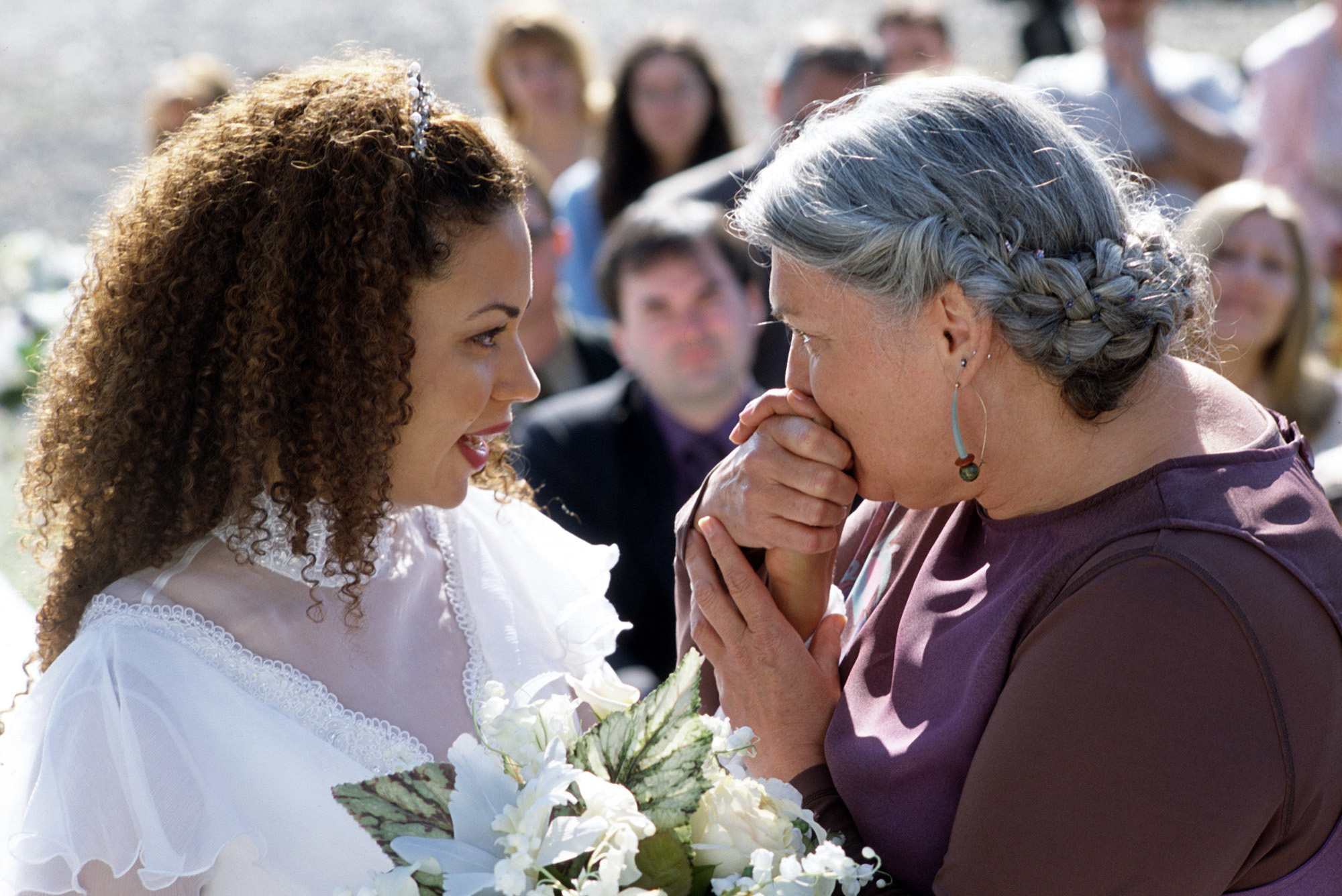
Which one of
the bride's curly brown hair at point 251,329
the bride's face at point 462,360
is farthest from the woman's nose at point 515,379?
the bride's curly brown hair at point 251,329

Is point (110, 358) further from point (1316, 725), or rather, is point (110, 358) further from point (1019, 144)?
point (1316, 725)

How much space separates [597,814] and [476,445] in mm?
853

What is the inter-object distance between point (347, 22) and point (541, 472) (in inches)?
410

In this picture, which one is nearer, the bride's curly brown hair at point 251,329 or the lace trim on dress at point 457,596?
Answer: the bride's curly brown hair at point 251,329

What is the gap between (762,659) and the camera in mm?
1910

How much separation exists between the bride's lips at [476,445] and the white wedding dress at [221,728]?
228 mm

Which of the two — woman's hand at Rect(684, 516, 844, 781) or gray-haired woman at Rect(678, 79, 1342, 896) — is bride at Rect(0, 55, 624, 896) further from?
gray-haired woman at Rect(678, 79, 1342, 896)

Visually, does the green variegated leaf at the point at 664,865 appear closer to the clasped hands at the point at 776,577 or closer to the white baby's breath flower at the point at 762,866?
the white baby's breath flower at the point at 762,866

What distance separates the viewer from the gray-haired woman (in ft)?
4.75

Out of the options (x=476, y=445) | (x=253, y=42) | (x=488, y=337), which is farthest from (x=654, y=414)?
(x=253, y=42)

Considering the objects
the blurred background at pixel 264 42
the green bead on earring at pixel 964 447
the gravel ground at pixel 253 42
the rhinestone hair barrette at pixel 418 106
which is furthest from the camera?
the gravel ground at pixel 253 42

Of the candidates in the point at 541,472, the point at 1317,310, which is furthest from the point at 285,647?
the point at 1317,310

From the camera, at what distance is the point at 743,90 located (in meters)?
11.0

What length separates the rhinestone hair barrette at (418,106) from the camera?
1.81 meters
